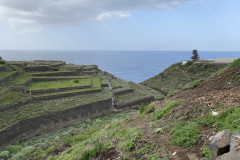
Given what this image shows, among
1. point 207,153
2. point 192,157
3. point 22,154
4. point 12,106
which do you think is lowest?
point 22,154

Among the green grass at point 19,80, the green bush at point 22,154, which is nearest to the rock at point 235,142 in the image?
the green bush at point 22,154

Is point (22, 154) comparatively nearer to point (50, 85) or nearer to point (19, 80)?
point (50, 85)

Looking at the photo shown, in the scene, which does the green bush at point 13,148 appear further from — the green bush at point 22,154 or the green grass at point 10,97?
the green grass at point 10,97

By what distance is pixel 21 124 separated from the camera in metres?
16.0

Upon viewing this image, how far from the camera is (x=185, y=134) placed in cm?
595

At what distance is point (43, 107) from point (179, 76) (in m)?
31.1

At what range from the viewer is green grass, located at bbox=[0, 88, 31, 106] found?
18172mm

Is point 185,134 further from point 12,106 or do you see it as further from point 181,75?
point 181,75

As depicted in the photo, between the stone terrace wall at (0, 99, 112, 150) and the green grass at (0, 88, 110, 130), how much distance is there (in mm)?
452

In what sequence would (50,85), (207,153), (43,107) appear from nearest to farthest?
(207,153), (43,107), (50,85)

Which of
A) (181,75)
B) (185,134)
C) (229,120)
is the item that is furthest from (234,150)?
(181,75)

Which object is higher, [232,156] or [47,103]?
[232,156]

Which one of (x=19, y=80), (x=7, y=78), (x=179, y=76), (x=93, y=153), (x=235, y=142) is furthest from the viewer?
(x=179, y=76)

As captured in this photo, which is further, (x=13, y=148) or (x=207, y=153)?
(x=13, y=148)
